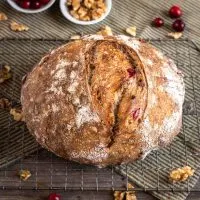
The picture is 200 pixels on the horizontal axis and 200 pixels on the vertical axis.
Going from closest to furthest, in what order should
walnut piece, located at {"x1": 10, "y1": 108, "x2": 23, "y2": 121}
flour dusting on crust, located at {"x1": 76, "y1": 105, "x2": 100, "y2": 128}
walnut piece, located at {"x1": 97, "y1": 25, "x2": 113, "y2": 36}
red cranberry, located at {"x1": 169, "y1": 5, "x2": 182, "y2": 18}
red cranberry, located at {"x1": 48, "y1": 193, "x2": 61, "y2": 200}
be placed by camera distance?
flour dusting on crust, located at {"x1": 76, "y1": 105, "x2": 100, "y2": 128} → red cranberry, located at {"x1": 48, "y1": 193, "x2": 61, "y2": 200} → walnut piece, located at {"x1": 10, "y1": 108, "x2": 23, "y2": 121} → walnut piece, located at {"x1": 97, "y1": 25, "x2": 113, "y2": 36} → red cranberry, located at {"x1": 169, "y1": 5, "x2": 182, "y2": 18}

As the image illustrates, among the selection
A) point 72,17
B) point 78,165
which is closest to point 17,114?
point 78,165

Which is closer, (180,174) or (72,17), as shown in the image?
(180,174)

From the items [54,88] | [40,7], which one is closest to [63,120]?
[54,88]

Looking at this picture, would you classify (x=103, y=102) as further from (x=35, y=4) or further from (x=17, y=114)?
(x=35, y=4)

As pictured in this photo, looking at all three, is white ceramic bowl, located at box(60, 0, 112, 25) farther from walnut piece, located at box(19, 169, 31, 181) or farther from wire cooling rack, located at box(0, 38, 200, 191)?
walnut piece, located at box(19, 169, 31, 181)

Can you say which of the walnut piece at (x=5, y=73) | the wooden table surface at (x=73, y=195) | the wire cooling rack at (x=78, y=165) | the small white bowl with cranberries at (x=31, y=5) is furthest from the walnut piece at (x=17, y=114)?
the small white bowl with cranberries at (x=31, y=5)

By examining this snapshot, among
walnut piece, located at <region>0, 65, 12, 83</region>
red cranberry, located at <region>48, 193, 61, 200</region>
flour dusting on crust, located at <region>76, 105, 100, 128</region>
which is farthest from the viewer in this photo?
walnut piece, located at <region>0, 65, 12, 83</region>

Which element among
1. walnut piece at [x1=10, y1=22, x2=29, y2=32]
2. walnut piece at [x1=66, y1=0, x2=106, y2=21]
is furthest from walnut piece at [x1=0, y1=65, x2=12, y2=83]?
walnut piece at [x1=66, y1=0, x2=106, y2=21]
